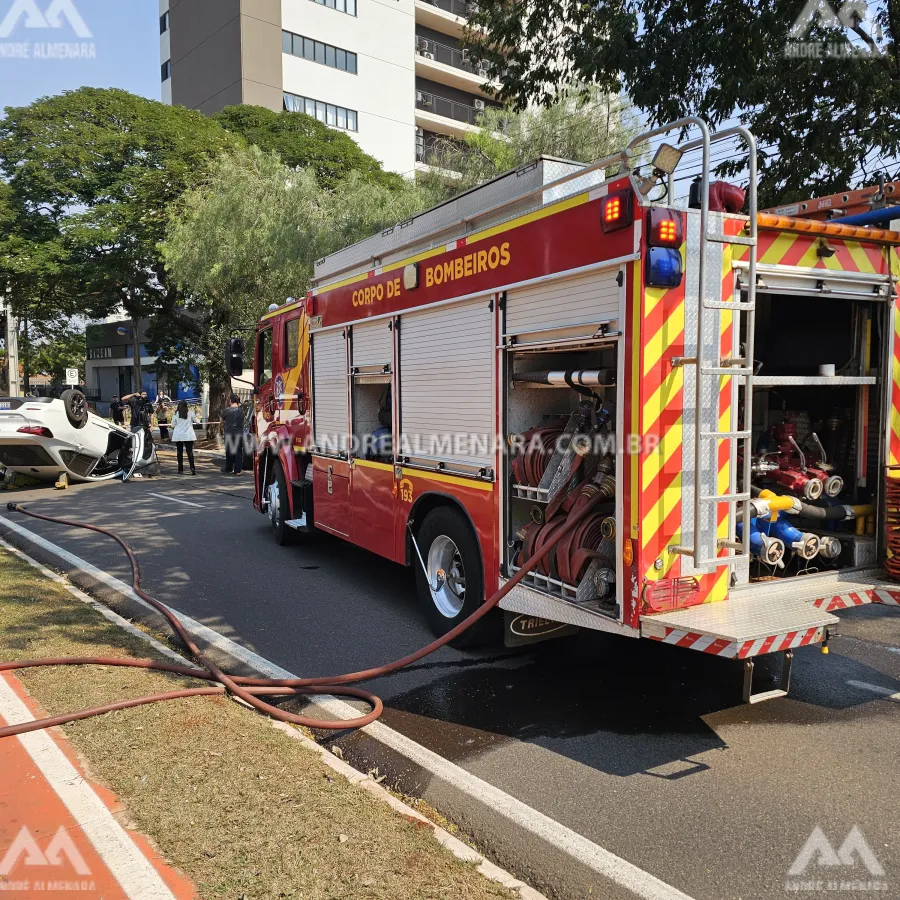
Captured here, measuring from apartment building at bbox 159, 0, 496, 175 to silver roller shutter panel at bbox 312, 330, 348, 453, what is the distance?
29.5 m

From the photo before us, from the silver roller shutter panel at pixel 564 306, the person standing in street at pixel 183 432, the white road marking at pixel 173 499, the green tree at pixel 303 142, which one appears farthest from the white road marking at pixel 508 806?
the green tree at pixel 303 142

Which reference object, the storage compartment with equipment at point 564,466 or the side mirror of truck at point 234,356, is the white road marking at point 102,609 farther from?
the side mirror of truck at point 234,356

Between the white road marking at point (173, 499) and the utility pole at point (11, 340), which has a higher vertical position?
the utility pole at point (11, 340)

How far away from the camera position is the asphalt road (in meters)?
3.18

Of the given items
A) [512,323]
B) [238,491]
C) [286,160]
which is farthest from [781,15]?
[286,160]

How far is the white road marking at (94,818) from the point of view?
2.80 metres

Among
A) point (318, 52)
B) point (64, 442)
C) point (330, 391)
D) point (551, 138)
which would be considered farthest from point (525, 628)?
point (318, 52)

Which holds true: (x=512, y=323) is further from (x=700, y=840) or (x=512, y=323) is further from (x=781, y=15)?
(x=781, y=15)

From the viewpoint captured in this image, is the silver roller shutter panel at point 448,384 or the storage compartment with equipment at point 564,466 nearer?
the storage compartment with equipment at point 564,466

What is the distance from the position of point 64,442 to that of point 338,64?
3057 cm

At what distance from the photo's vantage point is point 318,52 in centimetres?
3744

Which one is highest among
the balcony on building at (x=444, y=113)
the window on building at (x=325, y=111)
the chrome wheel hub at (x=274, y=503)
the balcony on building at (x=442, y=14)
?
the balcony on building at (x=442, y=14)
